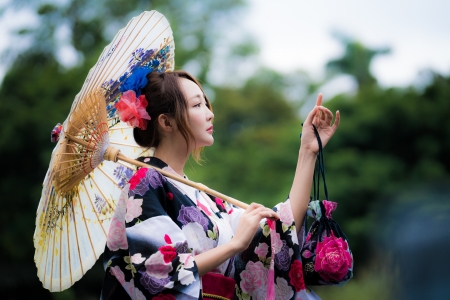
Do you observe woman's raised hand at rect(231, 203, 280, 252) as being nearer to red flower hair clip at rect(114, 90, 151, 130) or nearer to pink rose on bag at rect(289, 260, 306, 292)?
pink rose on bag at rect(289, 260, 306, 292)

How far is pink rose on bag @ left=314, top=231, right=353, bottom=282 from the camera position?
209cm

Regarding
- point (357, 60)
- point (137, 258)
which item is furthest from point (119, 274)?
point (357, 60)

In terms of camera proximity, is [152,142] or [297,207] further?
[152,142]

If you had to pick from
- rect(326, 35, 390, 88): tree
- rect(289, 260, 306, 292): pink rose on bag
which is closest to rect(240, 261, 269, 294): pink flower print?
rect(289, 260, 306, 292): pink rose on bag

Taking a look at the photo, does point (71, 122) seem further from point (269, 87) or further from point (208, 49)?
point (269, 87)

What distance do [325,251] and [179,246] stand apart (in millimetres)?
496

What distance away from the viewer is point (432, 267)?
3.38m

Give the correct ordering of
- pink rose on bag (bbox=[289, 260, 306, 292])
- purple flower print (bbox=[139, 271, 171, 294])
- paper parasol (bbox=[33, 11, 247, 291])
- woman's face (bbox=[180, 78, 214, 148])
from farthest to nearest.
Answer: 1. paper parasol (bbox=[33, 11, 247, 291])
2. woman's face (bbox=[180, 78, 214, 148])
3. pink rose on bag (bbox=[289, 260, 306, 292])
4. purple flower print (bbox=[139, 271, 171, 294])

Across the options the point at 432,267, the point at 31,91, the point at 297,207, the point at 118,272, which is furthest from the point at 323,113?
the point at 31,91

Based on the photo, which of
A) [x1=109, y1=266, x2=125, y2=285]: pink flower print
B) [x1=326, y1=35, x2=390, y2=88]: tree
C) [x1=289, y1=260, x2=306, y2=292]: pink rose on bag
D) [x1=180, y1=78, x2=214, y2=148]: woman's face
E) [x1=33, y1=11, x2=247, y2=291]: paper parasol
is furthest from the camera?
[x1=326, y1=35, x2=390, y2=88]: tree

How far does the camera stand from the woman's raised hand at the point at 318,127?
2246 millimetres

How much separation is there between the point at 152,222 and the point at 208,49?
14.1 metres

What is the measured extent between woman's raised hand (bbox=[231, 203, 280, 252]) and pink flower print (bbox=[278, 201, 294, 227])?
13 cm

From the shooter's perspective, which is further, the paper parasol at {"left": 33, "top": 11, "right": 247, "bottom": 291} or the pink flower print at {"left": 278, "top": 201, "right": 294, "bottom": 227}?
the paper parasol at {"left": 33, "top": 11, "right": 247, "bottom": 291}
